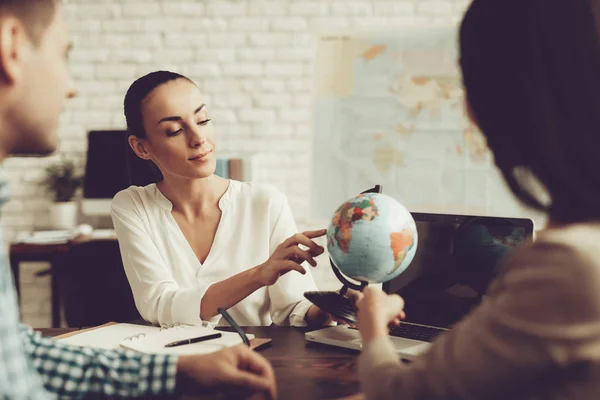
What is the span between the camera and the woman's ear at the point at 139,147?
1.87m

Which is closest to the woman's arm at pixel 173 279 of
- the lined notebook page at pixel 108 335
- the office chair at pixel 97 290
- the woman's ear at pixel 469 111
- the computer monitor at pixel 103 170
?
the lined notebook page at pixel 108 335

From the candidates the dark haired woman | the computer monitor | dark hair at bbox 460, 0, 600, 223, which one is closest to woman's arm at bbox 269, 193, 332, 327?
the dark haired woman

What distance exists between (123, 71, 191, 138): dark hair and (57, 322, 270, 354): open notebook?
2.23ft

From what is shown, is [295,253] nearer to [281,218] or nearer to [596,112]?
[281,218]

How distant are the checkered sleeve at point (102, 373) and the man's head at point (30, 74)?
14.2 inches

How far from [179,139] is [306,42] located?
219 cm

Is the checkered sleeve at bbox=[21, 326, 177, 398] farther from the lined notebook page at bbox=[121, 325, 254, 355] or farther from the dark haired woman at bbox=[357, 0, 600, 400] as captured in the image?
the dark haired woman at bbox=[357, 0, 600, 400]

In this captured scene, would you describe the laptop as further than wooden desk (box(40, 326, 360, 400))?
Yes

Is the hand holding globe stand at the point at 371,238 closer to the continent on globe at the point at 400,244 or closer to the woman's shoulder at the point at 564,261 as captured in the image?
the continent on globe at the point at 400,244

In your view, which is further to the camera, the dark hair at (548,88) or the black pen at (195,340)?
the black pen at (195,340)

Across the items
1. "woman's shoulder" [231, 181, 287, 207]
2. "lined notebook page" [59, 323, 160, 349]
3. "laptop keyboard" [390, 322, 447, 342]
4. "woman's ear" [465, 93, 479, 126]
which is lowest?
"lined notebook page" [59, 323, 160, 349]

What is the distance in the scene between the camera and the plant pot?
144 inches

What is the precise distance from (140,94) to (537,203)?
4.45ft

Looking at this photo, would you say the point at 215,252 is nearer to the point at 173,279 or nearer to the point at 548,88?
the point at 173,279
